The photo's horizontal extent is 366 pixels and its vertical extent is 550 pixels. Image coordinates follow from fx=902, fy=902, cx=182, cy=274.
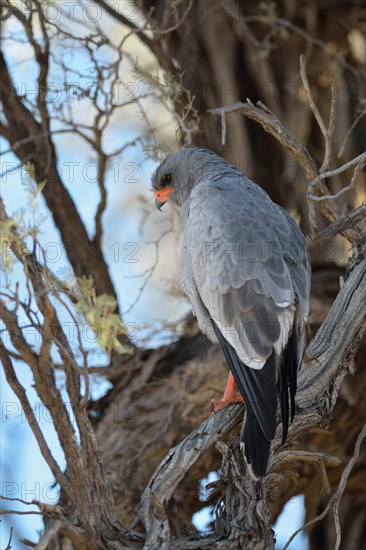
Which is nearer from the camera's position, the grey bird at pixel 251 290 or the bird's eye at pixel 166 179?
Result: the grey bird at pixel 251 290

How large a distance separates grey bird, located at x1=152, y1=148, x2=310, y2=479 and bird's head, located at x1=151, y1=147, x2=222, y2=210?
194 mm

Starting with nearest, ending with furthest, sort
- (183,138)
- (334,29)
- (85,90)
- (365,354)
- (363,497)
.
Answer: (85,90) → (183,138) → (365,354) → (363,497) → (334,29)

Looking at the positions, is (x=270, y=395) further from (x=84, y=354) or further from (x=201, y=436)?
(x=84, y=354)

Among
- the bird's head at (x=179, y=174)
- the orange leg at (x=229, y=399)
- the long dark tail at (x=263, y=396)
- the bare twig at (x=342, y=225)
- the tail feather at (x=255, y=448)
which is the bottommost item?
the tail feather at (x=255, y=448)

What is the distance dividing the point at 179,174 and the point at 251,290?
4.21 ft

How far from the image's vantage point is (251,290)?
4.11 metres

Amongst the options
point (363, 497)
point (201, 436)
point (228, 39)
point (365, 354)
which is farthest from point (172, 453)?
point (228, 39)

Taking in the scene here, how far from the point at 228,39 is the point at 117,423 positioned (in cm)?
350

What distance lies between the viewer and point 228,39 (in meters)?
7.73

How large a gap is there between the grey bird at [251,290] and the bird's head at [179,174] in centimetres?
19

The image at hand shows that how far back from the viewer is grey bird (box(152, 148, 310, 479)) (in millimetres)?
3848

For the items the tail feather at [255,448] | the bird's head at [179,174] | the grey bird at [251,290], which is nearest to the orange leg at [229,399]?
the grey bird at [251,290]

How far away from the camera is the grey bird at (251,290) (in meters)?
3.85

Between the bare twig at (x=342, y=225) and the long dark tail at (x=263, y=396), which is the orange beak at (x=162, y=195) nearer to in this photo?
the bare twig at (x=342, y=225)
